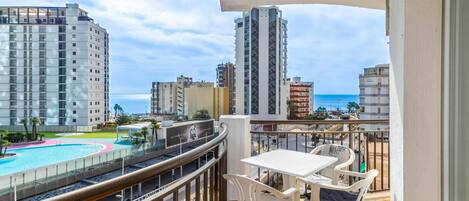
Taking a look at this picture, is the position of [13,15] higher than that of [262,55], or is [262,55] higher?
[13,15]

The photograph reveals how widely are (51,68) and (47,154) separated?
6217mm

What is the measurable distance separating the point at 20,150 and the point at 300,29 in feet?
67.9

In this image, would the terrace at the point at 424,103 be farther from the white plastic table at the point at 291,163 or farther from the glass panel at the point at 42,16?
the glass panel at the point at 42,16

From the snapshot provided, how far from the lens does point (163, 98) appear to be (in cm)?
2020

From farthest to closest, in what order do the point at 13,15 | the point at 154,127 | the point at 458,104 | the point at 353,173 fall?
the point at 13,15
the point at 154,127
the point at 353,173
the point at 458,104

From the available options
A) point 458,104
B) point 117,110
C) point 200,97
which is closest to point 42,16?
point 117,110

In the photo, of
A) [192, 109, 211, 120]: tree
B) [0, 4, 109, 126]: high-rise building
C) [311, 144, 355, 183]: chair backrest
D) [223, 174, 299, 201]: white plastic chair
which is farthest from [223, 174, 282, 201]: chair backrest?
[0, 4, 109, 126]: high-rise building

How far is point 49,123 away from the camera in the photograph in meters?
20.9

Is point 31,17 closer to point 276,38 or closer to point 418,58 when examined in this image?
point 276,38

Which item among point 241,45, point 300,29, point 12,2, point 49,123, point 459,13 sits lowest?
point 49,123

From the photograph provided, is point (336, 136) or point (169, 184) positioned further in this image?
point (336, 136)

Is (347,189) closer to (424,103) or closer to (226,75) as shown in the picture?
(424,103)

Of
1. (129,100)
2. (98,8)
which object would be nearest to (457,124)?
(129,100)

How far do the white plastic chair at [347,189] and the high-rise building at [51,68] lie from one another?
20933 millimetres
